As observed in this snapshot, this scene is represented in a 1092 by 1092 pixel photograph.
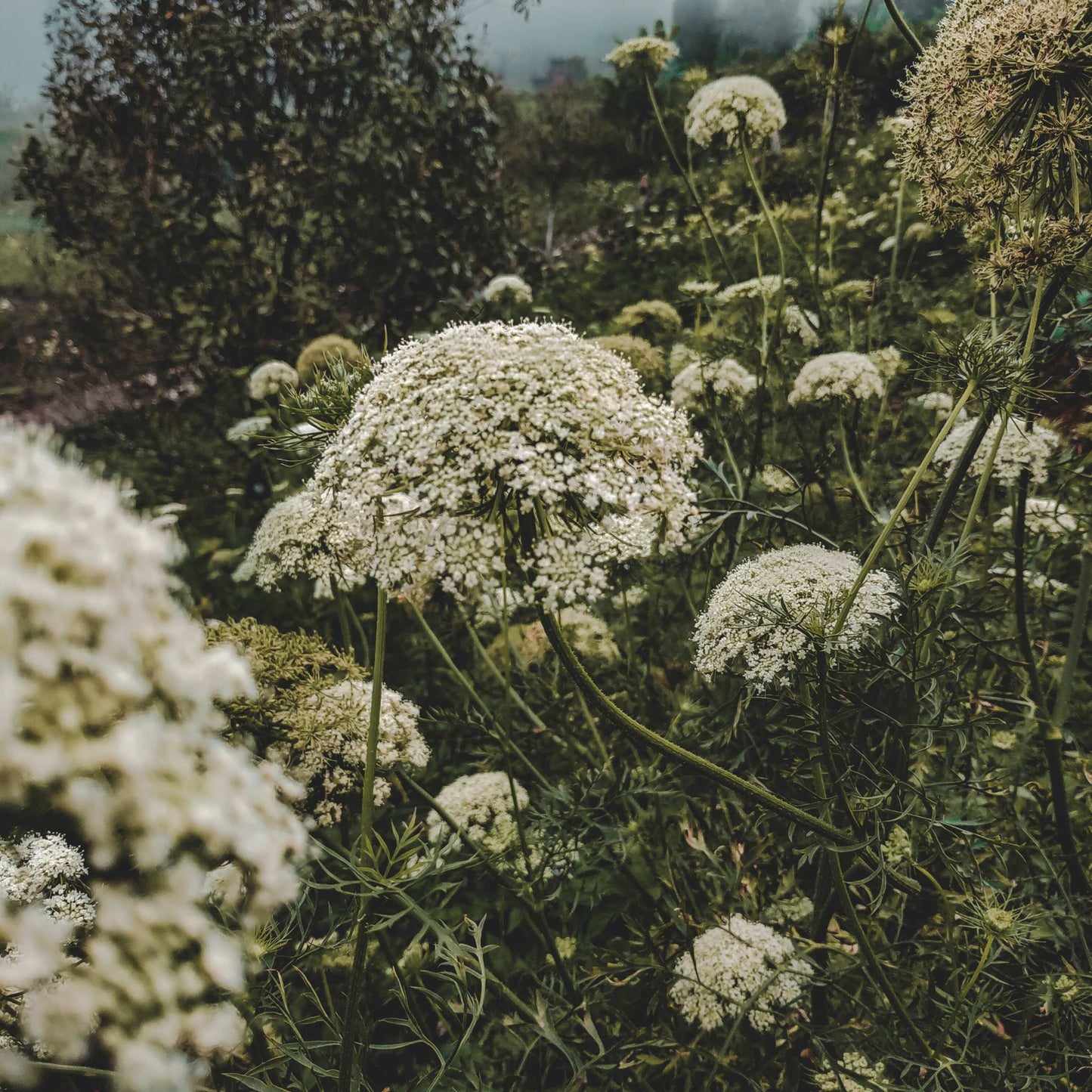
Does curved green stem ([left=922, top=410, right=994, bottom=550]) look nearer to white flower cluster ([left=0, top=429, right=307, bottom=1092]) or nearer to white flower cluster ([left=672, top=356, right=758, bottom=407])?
white flower cluster ([left=672, top=356, right=758, bottom=407])

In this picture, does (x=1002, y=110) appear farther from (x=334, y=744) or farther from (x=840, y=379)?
(x=334, y=744)

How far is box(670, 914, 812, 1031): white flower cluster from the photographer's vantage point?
7.55 feet

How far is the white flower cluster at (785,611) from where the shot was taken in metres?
1.83

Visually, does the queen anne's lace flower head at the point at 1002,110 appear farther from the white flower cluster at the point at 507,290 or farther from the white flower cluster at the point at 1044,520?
the white flower cluster at the point at 507,290

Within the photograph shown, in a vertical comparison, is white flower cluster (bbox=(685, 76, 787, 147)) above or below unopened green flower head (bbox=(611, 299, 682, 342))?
above

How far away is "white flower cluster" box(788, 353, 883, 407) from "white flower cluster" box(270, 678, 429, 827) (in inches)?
92.4

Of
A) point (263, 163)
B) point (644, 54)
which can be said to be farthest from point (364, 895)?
point (263, 163)

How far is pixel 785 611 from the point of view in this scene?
1.78 meters

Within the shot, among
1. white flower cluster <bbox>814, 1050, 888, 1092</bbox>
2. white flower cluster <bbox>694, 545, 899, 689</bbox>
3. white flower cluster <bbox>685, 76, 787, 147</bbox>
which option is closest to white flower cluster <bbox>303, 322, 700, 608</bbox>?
white flower cluster <bbox>694, 545, 899, 689</bbox>

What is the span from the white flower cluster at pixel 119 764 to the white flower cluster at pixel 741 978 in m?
1.82

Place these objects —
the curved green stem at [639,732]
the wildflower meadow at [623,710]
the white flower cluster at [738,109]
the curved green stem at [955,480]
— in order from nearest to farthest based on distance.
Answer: the wildflower meadow at [623,710] → the curved green stem at [639,732] → the curved green stem at [955,480] → the white flower cluster at [738,109]

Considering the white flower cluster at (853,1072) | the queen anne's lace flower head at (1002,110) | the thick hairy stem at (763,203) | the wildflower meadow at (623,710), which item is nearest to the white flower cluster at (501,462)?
the wildflower meadow at (623,710)

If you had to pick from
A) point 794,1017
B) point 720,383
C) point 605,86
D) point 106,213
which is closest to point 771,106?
point 720,383

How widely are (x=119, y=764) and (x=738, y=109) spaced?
4.32 m
